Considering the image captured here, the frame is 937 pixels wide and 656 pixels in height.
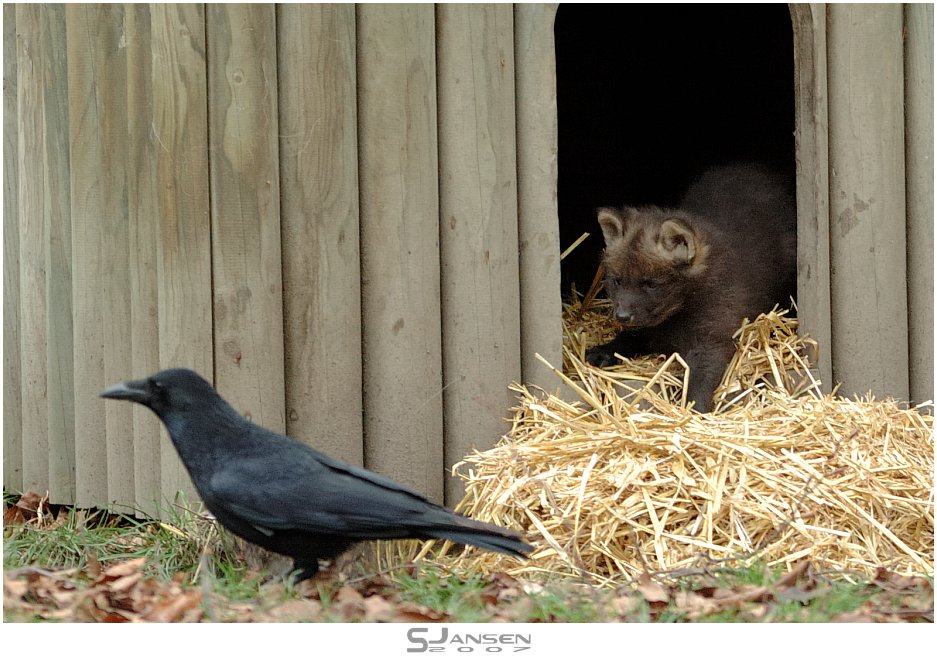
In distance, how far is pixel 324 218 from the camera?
4902mm

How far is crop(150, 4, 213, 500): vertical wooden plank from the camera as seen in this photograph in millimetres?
4801

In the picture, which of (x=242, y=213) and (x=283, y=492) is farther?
(x=242, y=213)

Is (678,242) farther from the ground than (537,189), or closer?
closer

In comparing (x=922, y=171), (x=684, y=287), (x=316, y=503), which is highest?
(x=922, y=171)

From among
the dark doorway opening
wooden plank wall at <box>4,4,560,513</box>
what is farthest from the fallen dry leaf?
the dark doorway opening

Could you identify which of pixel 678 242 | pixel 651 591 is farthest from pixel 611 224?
pixel 651 591

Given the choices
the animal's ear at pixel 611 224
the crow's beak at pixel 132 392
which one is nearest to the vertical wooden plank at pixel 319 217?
the crow's beak at pixel 132 392

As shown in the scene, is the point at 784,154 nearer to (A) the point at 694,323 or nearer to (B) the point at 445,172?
(A) the point at 694,323

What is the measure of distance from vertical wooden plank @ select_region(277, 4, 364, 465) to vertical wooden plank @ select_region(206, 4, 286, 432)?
0.09 m

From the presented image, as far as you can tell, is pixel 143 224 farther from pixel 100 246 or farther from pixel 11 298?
pixel 11 298

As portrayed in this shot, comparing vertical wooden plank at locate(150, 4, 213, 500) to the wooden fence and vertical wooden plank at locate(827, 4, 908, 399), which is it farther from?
vertical wooden plank at locate(827, 4, 908, 399)

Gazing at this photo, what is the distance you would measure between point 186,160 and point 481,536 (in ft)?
7.04

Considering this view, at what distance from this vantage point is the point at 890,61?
215 inches

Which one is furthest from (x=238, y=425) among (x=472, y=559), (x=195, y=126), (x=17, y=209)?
(x=17, y=209)
